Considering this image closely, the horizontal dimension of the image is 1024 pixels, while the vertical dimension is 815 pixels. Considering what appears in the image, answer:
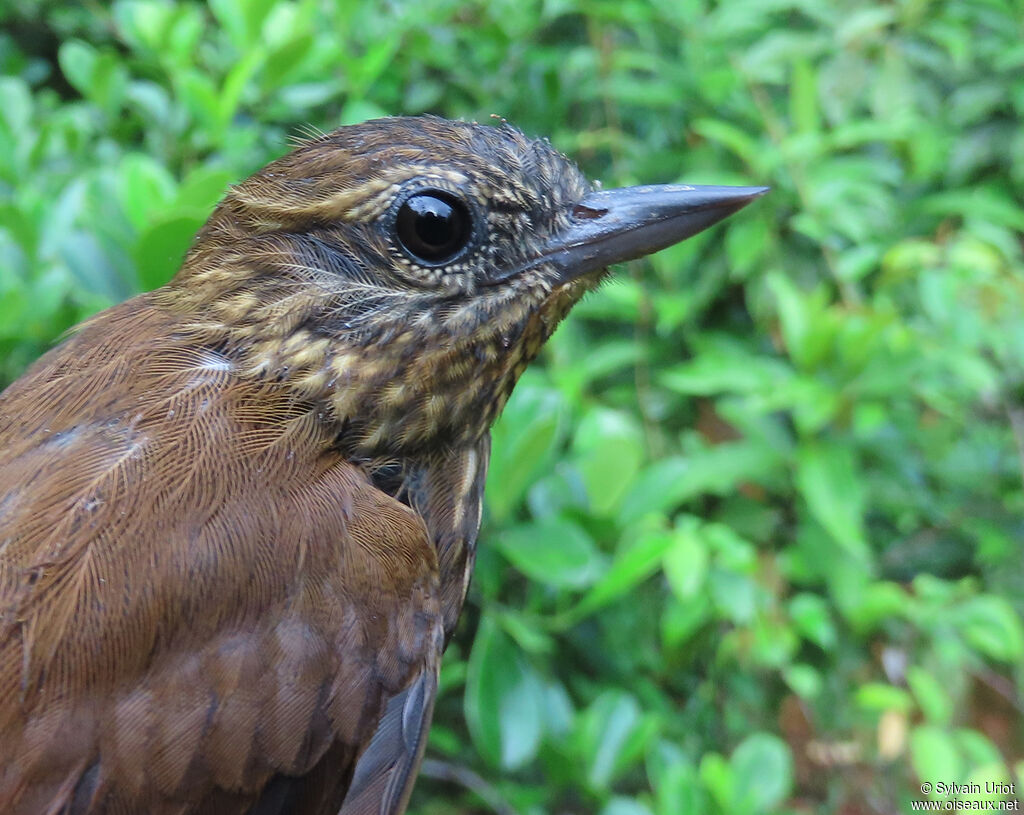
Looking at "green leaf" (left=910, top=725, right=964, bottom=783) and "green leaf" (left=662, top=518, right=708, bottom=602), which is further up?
"green leaf" (left=662, top=518, right=708, bottom=602)

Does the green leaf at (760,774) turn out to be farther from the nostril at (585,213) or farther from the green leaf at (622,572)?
the nostril at (585,213)

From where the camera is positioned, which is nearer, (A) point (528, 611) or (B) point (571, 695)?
(A) point (528, 611)

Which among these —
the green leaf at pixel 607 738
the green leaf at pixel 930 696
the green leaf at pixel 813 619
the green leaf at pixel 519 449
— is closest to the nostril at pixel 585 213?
the green leaf at pixel 519 449

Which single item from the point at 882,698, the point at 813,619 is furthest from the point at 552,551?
the point at 882,698

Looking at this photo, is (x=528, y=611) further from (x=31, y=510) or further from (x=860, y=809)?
(x=860, y=809)

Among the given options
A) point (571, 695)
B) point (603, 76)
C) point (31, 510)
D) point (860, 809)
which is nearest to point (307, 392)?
point (31, 510)

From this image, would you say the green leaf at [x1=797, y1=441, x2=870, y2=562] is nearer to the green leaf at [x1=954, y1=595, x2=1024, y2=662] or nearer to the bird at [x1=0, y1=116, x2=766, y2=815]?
the green leaf at [x1=954, y1=595, x2=1024, y2=662]

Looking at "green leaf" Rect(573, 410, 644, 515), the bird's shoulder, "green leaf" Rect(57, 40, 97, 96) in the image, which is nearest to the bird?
the bird's shoulder
